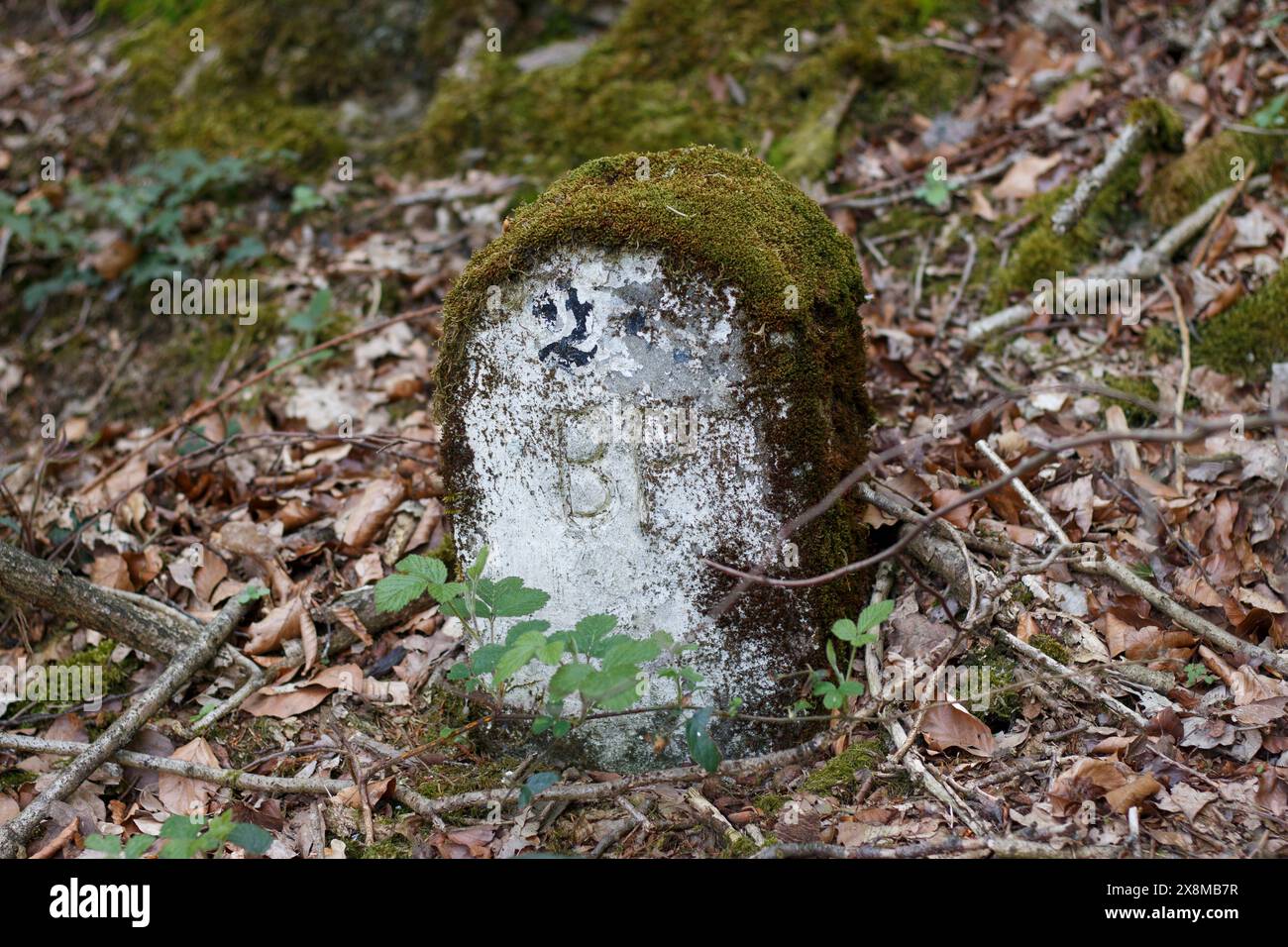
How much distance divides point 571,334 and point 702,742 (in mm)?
1128

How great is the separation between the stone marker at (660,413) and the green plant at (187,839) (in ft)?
3.10

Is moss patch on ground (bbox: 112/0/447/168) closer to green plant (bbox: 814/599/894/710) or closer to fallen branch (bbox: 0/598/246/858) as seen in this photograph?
fallen branch (bbox: 0/598/246/858)

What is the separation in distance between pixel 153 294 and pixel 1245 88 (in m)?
5.25

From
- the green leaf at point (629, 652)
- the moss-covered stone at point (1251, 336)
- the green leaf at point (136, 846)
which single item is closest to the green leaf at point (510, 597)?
the green leaf at point (629, 652)

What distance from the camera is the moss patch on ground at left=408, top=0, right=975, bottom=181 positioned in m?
5.16

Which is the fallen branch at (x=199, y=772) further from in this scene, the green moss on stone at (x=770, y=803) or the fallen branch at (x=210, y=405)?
the fallen branch at (x=210, y=405)

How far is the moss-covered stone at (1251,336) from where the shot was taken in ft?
12.6

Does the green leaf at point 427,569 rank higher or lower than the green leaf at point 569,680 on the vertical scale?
higher

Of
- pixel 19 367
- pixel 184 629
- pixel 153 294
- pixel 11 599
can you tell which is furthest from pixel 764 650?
pixel 19 367

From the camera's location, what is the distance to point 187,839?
2.42m

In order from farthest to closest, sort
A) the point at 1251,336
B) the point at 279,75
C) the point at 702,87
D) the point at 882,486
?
the point at 279,75 < the point at 702,87 < the point at 1251,336 < the point at 882,486

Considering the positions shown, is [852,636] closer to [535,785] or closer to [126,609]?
[535,785]

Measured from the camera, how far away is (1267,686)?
2.79 m

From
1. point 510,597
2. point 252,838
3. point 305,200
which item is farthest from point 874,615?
point 305,200
